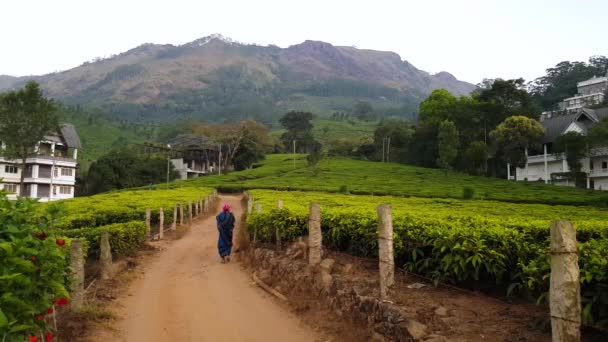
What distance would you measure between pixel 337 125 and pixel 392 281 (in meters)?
119

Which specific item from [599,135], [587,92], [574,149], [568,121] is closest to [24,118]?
[574,149]

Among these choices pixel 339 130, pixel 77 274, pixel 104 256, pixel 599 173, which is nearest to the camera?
pixel 77 274

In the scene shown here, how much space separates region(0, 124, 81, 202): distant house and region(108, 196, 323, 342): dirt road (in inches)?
1895

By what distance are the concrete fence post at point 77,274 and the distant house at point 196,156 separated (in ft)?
230

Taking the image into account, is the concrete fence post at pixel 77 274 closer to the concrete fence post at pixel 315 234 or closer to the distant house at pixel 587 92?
the concrete fence post at pixel 315 234

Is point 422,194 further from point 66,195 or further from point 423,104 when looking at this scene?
point 66,195

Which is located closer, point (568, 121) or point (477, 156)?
point (477, 156)

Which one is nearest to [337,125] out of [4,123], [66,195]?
[66,195]

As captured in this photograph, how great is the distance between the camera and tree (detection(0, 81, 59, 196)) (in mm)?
44250

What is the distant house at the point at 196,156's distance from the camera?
78463mm

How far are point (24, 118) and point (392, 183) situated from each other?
112 ft

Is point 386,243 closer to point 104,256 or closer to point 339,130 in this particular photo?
point 104,256

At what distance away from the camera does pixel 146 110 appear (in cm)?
18850

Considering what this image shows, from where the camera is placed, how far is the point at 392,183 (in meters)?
46.1
